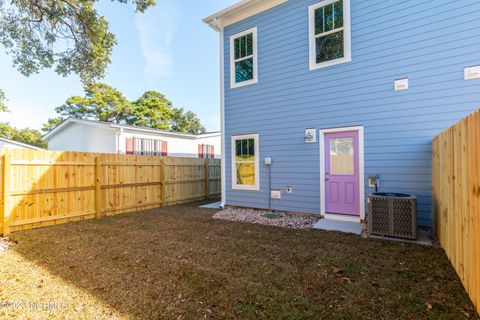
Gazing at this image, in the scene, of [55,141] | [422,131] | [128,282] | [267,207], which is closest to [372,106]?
[422,131]

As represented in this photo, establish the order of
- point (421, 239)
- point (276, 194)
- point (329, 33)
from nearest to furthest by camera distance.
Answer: point (421, 239), point (329, 33), point (276, 194)

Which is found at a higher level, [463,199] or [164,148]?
[164,148]

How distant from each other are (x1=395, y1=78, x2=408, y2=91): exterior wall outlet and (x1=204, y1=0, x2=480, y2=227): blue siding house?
0.02 m

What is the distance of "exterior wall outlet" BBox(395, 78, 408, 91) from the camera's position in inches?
185

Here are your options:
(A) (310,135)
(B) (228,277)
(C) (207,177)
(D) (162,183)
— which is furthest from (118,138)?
(B) (228,277)

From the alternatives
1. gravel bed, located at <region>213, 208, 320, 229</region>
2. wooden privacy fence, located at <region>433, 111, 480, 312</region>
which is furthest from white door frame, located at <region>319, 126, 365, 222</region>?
wooden privacy fence, located at <region>433, 111, 480, 312</region>

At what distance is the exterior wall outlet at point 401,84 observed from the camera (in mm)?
4688

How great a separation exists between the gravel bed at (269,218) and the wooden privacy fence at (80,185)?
2.61 metres

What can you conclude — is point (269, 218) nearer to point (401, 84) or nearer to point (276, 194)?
point (276, 194)

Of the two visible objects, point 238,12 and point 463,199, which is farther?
point 238,12

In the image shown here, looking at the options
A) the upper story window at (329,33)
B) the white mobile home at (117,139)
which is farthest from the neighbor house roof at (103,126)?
the upper story window at (329,33)

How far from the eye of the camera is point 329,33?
558 centimetres

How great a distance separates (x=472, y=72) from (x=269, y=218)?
4886 millimetres

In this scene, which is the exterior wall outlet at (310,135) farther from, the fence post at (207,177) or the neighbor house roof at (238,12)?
the fence post at (207,177)
